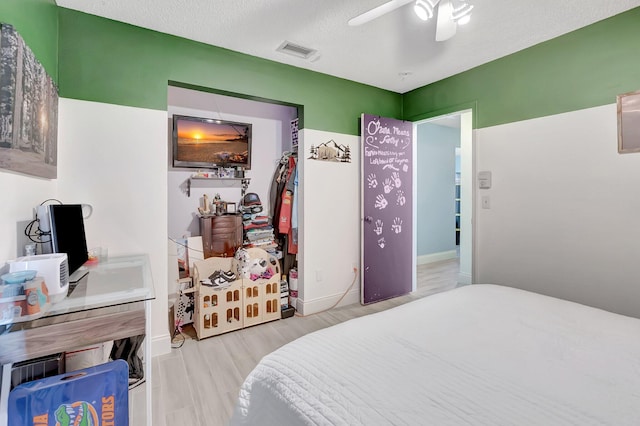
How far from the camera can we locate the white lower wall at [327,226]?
299 cm

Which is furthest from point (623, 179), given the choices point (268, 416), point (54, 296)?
point (54, 296)

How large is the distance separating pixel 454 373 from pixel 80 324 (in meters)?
1.30

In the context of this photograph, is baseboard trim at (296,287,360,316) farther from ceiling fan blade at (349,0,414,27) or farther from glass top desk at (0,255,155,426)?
ceiling fan blade at (349,0,414,27)

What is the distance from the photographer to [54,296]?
4.01 feet

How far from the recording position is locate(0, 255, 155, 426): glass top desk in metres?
0.99

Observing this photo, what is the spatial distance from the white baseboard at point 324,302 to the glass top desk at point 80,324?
1.78 metres

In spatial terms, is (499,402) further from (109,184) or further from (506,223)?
(109,184)

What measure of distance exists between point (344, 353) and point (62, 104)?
2.34 meters

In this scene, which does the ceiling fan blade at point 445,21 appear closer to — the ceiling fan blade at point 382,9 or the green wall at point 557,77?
the ceiling fan blade at point 382,9

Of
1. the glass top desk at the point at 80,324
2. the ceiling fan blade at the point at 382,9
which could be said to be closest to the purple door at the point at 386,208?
the ceiling fan blade at the point at 382,9

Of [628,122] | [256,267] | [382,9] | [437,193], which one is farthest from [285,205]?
[437,193]

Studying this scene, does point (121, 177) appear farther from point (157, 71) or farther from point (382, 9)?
point (382, 9)

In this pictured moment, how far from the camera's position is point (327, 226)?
10.2ft

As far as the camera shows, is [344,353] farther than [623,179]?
No
